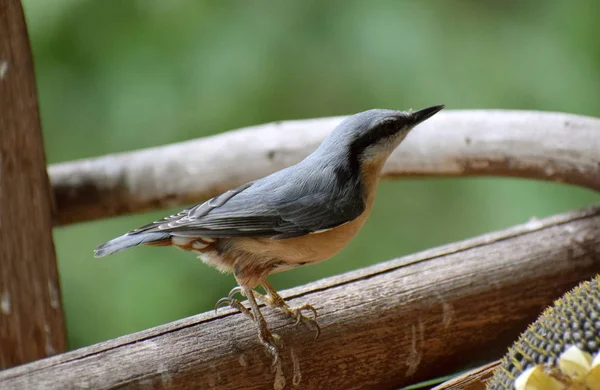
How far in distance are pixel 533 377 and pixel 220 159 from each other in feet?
3.76

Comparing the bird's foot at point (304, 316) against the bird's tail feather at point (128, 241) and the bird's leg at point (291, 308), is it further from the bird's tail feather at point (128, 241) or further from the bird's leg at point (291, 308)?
the bird's tail feather at point (128, 241)

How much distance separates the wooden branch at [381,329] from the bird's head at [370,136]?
27 centimetres

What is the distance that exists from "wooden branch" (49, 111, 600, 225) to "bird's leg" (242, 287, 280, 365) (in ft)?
2.15

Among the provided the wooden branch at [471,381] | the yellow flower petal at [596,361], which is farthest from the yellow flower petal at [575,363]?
the wooden branch at [471,381]

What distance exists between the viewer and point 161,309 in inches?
94.3

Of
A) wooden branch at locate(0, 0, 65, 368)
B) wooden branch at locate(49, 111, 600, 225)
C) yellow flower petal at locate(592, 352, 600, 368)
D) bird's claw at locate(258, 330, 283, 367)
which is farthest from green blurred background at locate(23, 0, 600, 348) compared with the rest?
yellow flower petal at locate(592, 352, 600, 368)

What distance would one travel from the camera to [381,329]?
1.31m

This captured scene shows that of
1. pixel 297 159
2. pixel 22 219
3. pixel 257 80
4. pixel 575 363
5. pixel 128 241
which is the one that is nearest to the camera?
pixel 575 363

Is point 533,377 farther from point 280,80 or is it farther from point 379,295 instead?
point 280,80

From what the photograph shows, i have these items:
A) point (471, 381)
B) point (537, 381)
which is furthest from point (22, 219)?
point (537, 381)

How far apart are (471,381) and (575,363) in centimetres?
34

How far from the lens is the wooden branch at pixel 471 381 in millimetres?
1215

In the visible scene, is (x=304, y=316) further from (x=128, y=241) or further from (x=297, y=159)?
(x=297, y=159)

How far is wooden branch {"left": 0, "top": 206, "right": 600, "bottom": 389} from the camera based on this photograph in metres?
1.13
